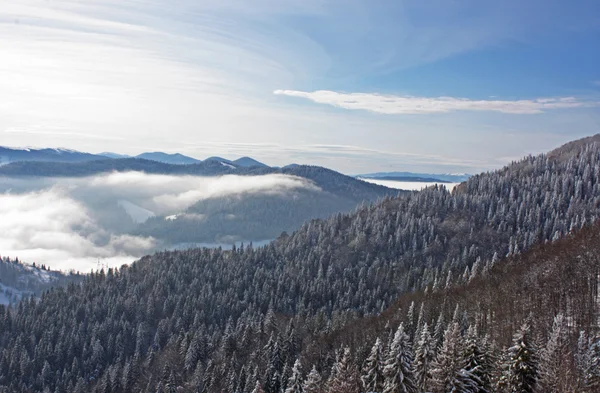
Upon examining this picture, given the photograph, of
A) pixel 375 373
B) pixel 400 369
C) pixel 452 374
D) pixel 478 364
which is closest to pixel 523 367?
pixel 478 364

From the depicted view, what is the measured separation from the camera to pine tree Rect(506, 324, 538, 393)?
152ft

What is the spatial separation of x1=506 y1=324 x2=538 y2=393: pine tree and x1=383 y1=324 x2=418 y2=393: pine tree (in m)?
11.1

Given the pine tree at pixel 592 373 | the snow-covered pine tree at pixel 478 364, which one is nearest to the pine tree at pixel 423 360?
the snow-covered pine tree at pixel 478 364

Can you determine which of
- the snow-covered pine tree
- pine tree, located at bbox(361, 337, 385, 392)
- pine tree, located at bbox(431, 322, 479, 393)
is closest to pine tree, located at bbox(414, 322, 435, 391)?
pine tree, located at bbox(361, 337, 385, 392)

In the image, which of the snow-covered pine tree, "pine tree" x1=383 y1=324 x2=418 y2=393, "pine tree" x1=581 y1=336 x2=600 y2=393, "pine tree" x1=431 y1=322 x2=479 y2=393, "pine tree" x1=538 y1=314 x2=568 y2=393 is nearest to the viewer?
"pine tree" x1=431 y1=322 x2=479 y2=393

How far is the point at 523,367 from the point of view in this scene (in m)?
46.4

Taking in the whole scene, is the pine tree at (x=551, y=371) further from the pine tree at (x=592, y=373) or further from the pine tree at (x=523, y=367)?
the pine tree at (x=592, y=373)

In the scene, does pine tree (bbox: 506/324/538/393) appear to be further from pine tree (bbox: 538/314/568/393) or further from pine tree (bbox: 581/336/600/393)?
pine tree (bbox: 581/336/600/393)

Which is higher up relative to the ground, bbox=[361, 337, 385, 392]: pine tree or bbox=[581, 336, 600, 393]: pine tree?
bbox=[581, 336, 600, 393]: pine tree

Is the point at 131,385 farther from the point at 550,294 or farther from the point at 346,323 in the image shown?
the point at 550,294

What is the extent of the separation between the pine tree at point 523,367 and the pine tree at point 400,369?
11.1m

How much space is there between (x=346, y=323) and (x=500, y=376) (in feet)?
384

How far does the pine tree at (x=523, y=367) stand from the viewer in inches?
1829

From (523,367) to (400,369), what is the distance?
45.3ft
